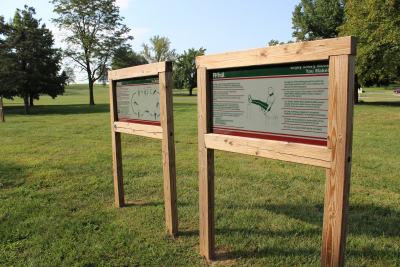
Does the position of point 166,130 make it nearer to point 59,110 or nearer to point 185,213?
point 185,213

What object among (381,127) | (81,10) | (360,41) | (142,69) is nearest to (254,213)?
(142,69)

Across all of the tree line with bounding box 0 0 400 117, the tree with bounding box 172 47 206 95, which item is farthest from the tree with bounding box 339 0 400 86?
the tree with bounding box 172 47 206 95

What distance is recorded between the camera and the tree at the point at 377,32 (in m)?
15.9

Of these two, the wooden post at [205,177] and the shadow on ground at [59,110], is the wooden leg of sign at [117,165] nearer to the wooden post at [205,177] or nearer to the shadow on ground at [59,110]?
the wooden post at [205,177]

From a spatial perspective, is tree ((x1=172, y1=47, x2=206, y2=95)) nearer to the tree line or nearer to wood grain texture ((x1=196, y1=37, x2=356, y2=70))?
the tree line

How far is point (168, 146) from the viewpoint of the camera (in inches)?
137

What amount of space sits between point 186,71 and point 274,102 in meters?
57.0

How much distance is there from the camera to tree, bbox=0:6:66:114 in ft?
68.2

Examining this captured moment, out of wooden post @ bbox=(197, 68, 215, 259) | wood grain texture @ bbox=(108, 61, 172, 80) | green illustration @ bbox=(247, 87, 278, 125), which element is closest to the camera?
green illustration @ bbox=(247, 87, 278, 125)

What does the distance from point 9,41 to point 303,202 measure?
24549 mm

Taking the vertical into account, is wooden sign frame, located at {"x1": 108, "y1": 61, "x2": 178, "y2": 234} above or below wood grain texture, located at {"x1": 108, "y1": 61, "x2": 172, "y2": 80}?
below

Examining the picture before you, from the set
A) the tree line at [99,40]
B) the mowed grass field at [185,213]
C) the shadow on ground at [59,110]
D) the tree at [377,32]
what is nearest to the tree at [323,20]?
the tree line at [99,40]

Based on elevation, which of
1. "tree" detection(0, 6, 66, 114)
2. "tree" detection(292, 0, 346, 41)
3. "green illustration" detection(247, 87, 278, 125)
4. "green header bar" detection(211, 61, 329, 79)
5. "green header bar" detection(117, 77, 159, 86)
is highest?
"tree" detection(292, 0, 346, 41)

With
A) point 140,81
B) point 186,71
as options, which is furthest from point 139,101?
point 186,71
